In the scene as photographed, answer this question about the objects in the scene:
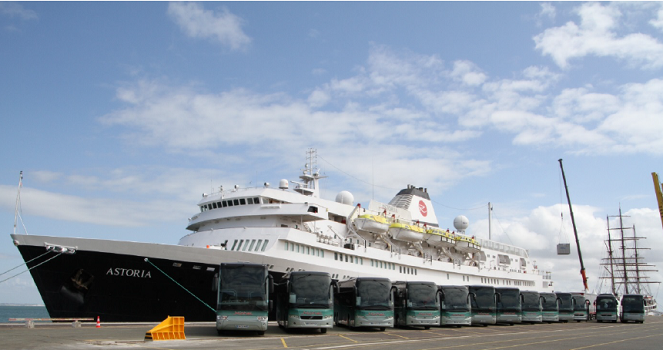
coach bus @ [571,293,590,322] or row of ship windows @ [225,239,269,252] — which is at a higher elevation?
row of ship windows @ [225,239,269,252]

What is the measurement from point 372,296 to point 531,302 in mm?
15123

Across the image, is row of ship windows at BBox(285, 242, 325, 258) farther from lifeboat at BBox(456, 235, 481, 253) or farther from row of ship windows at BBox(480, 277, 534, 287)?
row of ship windows at BBox(480, 277, 534, 287)

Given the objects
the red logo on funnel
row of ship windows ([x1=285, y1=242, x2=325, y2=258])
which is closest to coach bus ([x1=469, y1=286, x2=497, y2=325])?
row of ship windows ([x1=285, y1=242, x2=325, y2=258])

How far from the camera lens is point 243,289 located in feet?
62.2

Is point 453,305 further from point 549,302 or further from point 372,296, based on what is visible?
point 549,302

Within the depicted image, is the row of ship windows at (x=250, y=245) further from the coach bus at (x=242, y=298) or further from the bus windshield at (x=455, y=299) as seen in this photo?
the bus windshield at (x=455, y=299)

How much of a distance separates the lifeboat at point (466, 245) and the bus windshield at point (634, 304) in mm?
12411

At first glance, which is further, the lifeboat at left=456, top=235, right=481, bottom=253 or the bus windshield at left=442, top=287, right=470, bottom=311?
the lifeboat at left=456, top=235, right=481, bottom=253

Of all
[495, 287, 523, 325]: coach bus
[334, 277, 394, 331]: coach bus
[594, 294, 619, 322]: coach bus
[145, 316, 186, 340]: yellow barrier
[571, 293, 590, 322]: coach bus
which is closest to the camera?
[145, 316, 186, 340]: yellow barrier

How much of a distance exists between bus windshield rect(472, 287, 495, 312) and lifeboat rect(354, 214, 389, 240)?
31.2ft

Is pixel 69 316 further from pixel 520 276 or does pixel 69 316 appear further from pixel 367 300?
pixel 520 276

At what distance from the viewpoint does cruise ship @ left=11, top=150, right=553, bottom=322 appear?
77.0 ft

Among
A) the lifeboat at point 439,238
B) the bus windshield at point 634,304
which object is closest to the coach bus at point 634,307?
the bus windshield at point 634,304

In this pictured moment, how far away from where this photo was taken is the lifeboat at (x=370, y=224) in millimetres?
36406
